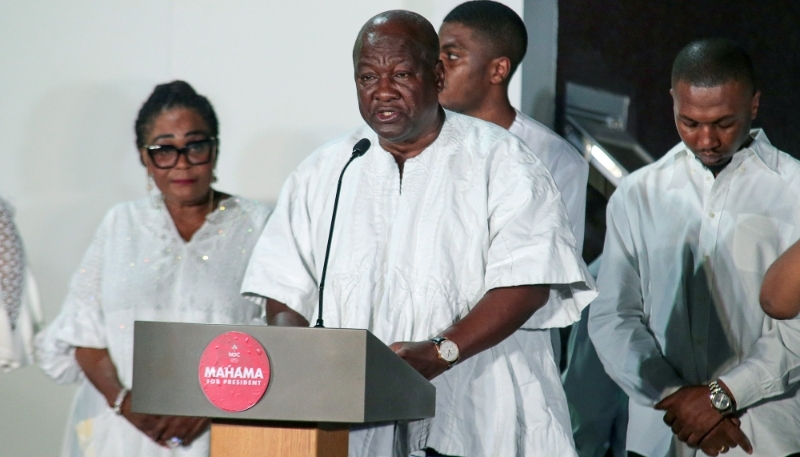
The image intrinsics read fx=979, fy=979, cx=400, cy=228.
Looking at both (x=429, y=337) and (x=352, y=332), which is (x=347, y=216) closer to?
(x=429, y=337)

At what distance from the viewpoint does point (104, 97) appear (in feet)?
15.0

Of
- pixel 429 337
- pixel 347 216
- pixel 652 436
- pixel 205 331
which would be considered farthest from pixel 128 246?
pixel 652 436

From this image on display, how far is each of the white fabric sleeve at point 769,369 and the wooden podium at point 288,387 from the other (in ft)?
4.77

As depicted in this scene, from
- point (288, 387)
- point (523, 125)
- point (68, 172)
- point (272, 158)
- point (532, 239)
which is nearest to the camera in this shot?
point (288, 387)

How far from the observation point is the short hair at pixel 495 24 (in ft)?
13.3

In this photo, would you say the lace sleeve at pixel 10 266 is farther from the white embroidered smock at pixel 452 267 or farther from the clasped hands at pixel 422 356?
the clasped hands at pixel 422 356

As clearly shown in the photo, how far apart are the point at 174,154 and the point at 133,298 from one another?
50 centimetres

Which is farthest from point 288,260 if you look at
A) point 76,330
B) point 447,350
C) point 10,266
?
point 10,266

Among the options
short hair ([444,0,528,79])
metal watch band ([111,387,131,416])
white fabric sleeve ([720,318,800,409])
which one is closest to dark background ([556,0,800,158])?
short hair ([444,0,528,79])

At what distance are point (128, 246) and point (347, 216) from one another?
1.01 metres

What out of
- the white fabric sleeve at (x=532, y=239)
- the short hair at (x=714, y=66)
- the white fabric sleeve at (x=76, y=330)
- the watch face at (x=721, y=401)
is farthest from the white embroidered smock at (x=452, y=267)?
the short hair at (x=714, y=66)

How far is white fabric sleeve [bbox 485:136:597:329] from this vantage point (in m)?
2.34

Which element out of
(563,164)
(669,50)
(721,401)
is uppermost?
(669,50)

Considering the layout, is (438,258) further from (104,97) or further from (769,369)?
(104,97)
